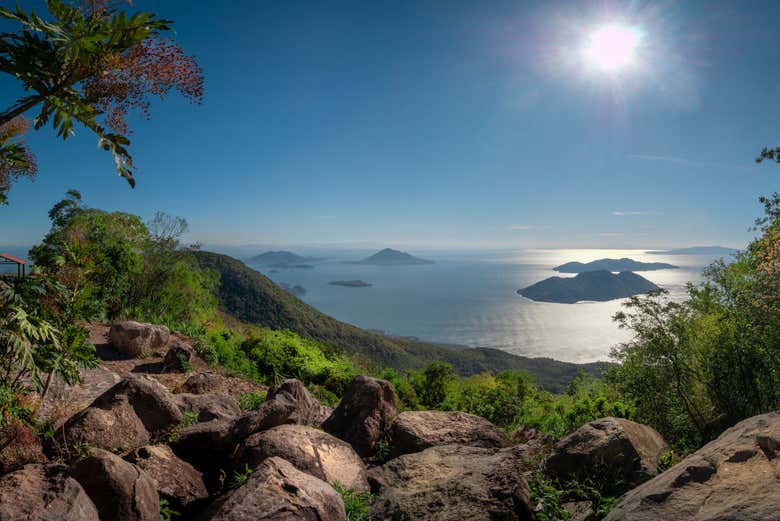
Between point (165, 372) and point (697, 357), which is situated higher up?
point (697, 357)

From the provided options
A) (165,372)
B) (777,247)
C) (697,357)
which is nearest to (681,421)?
(697,357)

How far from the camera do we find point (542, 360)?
257ft

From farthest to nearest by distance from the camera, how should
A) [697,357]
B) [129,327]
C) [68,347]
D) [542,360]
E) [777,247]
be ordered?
1. [542,360]
2. [129,327]
3. [697,357]
4. [777,247]
5. [68,347]

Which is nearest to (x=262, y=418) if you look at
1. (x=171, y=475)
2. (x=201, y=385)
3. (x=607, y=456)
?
(x=171, y=475)

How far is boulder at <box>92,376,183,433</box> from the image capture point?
592cm

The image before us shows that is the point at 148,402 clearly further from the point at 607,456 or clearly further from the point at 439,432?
the point at 607,456

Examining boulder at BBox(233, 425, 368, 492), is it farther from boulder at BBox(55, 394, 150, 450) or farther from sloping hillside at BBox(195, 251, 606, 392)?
sloping hillside at BBox(195, 251, 606, 392)

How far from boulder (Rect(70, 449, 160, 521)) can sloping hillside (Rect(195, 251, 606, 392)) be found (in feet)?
162

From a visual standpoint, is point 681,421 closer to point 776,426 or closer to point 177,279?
point 776,426

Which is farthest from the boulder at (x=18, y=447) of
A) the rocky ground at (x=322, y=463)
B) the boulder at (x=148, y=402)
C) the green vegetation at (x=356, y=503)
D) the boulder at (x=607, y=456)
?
the boulder at (x=607, y=456)

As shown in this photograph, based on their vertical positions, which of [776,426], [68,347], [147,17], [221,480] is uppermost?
[147,17]

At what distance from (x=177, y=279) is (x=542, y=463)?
2110 centimetres

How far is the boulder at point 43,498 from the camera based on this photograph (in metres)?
3.52

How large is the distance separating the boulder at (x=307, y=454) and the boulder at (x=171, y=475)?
560 mm
